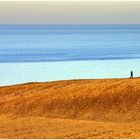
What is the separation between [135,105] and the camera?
1246 inches

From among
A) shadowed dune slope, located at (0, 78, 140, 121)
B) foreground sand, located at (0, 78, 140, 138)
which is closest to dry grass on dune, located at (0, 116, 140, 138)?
foreground sand, located at (0, 78, 140, 138)

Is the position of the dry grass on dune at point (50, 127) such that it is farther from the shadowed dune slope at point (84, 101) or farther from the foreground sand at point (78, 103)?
the shadowed dune slope at point (84, 101)

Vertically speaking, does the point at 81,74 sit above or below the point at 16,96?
above

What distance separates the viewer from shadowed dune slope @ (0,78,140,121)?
31327 millimetres

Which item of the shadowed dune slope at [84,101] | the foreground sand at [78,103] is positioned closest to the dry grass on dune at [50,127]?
the foreground sand at [78,103]

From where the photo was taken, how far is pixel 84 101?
3338 centimetres

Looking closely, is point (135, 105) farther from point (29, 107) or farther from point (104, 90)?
point (29, 107)

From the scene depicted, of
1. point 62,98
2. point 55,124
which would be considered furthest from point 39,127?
→ point 62,98

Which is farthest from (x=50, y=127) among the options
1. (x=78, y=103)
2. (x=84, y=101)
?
(x=84, y=101)

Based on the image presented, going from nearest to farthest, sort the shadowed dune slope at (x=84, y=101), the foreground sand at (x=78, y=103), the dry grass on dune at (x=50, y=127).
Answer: the dry grass on dune at (x=50, y=127) → the foreground sand at (x=78, y=103) → the shadowed dune slope at (x=84, y=101)

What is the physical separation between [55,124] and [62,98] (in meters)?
9.47

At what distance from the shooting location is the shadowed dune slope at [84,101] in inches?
1233

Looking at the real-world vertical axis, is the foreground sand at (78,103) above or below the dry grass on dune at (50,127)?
above

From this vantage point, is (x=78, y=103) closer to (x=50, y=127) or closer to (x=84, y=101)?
(x=84, y=101)
